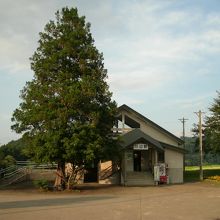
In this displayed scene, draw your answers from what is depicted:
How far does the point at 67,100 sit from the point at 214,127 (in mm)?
24214

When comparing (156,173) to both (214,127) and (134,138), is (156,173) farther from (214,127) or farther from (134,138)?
(214,127)

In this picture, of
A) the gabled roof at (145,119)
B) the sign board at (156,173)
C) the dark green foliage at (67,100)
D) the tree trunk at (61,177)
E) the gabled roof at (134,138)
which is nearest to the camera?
the dark green foliage at (67,100)

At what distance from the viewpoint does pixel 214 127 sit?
161 ft

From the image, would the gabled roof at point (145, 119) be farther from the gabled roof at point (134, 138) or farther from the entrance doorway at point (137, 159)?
the entrance doorway at point (137, 159)

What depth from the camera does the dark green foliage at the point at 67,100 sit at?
2942 centimetres

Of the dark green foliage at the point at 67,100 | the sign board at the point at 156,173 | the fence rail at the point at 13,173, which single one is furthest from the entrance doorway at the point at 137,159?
the dark green foliage at the point at 67,100

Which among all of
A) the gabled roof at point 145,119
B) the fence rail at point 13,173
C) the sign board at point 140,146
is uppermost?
the gabled roof at point 145,119

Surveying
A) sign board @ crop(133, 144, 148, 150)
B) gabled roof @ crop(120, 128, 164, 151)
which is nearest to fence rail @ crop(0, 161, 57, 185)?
gabled roof @ crop(120, 128, 164, 151)

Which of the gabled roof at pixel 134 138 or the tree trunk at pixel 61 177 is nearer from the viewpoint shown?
the tree trunk at pixel 61 177

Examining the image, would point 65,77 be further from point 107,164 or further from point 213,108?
point 213,108

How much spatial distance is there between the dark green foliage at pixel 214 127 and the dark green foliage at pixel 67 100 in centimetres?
1956

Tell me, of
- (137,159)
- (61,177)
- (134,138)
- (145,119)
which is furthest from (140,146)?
(61,177)

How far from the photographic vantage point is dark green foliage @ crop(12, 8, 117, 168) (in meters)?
29.4

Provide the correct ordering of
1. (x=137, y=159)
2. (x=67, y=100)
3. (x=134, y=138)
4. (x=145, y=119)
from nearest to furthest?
(x=67, y=100) → (x=134, y=138) → (x=137, y=159) → (x=145, y=119)
